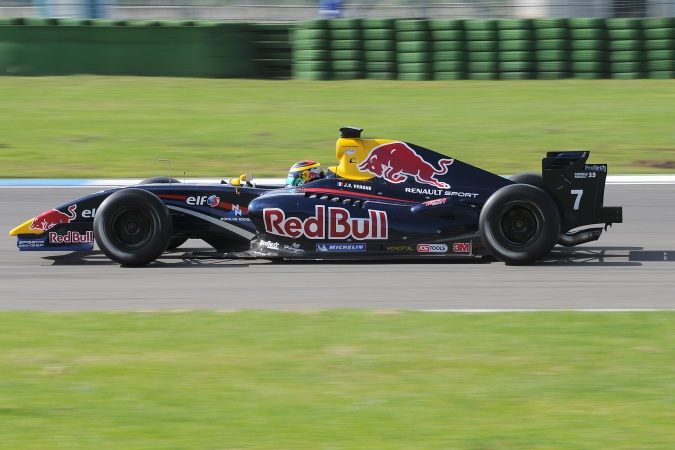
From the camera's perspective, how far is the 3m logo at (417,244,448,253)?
371 inches

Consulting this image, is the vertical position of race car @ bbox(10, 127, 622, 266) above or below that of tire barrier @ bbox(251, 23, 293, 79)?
below

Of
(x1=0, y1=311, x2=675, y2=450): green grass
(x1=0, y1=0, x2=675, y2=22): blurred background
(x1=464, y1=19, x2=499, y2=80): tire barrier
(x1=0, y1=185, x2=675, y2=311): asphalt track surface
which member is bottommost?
(x1=0, y1=311, x2=675, y2=450): green grass

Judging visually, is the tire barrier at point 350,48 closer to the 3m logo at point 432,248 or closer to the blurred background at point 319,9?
the blurred background at point 319,9

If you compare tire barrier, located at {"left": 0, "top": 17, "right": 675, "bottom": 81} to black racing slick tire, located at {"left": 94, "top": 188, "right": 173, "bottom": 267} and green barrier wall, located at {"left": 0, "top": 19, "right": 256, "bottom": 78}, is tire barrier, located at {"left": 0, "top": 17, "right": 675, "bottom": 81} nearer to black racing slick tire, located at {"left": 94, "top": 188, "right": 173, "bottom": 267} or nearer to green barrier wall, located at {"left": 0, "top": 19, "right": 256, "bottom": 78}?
green barrier wall, located at {"left": 0, "top": 19, "right": 256, "bottom": 78}

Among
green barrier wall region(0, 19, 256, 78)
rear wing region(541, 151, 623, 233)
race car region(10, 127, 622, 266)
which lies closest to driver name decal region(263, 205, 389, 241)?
race car region(10, 127, 622, 266)

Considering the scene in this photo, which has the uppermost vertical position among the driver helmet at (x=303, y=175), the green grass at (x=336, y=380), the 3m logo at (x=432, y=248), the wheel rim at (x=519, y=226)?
the driver helmet at (x=303, y=175)

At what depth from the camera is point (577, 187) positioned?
9.39 m

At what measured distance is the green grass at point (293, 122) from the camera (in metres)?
16.5

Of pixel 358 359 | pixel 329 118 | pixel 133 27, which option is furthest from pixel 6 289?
pixel 133 27

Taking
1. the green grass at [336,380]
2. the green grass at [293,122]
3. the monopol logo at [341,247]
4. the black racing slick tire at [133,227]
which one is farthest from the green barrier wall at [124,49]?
the green grass at [336,380]

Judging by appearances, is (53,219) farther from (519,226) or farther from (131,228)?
(519,226)

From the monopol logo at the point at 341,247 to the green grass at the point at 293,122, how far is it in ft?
19.8

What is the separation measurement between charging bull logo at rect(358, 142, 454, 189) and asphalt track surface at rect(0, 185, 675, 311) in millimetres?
778

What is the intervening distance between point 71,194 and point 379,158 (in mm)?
5630
